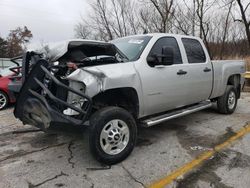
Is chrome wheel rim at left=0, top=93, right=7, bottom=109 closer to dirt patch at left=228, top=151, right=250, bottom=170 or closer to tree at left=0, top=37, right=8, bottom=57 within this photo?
dirt patch at left=228, top=151, right=250, bottom=170

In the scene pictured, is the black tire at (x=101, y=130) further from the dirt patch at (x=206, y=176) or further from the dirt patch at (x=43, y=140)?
the dirt patch at (x=43, y=140)

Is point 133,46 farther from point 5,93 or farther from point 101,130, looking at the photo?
→ point 5,93

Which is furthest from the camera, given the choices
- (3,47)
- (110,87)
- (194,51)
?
(3,47)

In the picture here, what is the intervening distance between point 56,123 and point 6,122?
3.49 m

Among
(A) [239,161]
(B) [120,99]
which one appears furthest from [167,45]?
(A) [239,161]

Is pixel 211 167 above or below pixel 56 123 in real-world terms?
below

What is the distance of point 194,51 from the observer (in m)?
5.14

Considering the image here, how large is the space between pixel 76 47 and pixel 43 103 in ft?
3.24

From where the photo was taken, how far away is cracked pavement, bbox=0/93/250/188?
3082 millimetres

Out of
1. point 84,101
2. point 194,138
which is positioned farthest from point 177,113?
point 84,101

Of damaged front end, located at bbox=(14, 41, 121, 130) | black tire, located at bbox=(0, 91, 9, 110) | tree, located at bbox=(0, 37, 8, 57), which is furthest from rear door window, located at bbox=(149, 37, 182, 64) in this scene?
tree, located at bbox=(0, 37, 8, 57)

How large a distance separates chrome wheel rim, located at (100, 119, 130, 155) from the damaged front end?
0.40 m

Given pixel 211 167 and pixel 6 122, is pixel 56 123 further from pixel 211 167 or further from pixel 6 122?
pixel 6 122

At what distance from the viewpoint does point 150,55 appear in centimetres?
407
